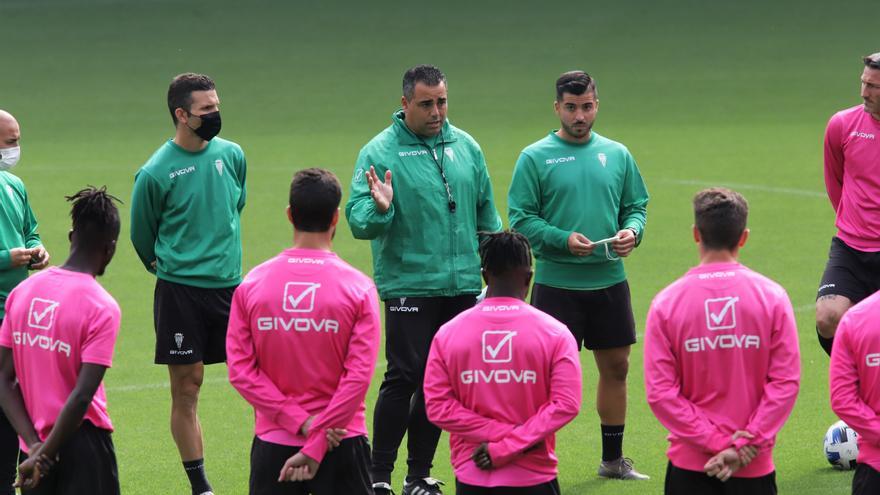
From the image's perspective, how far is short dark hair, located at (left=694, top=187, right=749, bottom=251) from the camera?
5699mm

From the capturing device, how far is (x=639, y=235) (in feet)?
26.9

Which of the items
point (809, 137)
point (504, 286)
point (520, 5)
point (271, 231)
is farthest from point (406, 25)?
point (504, 286)

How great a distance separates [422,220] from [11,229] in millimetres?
2255

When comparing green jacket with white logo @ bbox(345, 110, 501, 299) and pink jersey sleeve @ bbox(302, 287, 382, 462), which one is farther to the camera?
green jacket with white logo @ bbox(345, 110, 501, 299)

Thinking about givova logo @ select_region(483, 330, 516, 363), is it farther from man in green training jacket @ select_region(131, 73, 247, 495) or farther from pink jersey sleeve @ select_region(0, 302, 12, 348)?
man in green training jacket @ select_region(131, 73, 247, 495)

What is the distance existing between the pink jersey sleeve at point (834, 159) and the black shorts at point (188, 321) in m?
3.70

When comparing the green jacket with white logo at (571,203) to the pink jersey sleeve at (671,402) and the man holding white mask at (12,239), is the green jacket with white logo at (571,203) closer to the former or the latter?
the pink jersey sleeve at (671,402)

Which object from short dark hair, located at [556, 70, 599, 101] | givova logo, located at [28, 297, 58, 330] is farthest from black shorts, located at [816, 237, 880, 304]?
givova logo, located at [28, 297, 58, 330]

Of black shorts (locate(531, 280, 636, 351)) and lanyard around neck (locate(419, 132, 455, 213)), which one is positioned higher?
lanyard around neck (locate(419, 132, 455, 213))

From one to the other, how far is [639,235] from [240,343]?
3.14 meters

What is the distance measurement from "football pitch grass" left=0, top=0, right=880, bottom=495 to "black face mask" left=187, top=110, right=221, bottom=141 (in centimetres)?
208

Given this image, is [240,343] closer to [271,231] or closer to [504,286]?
[504,286]

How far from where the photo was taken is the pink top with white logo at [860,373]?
5555mm

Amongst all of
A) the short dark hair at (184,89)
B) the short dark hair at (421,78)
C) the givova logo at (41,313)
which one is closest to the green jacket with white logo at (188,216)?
the short dark hair at (184,89)
